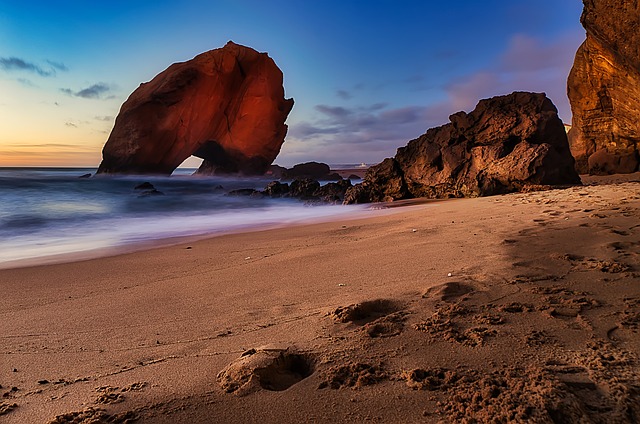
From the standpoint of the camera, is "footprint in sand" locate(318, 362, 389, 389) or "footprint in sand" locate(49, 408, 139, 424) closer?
"footprint in sand" locate(49, 408, 139, 424)

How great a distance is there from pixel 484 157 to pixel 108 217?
10709mm

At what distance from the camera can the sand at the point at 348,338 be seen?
1.30 meters

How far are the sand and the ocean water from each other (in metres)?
3.25

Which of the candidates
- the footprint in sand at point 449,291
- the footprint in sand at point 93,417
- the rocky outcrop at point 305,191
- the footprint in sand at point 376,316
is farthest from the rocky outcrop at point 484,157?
the footprint in sand at point 93,417

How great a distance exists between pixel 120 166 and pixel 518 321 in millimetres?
33947

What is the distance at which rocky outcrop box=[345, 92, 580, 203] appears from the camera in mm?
8875

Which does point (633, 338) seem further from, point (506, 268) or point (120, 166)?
point (120, 166)

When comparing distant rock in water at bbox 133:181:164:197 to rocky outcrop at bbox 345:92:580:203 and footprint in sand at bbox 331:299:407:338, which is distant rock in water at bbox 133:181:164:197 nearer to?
rocky outcrop at bbox 345:92:580:203

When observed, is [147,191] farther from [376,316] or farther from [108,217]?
[376,316]

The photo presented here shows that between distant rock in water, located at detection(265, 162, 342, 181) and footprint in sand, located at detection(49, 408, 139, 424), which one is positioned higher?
distant rock in water, located at detection(265, 162, 342, 181)

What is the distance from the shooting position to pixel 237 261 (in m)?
3.82

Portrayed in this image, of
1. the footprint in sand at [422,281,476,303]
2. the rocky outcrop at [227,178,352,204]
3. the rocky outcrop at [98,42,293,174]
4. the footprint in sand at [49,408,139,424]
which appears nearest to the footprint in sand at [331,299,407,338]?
the footprint in sand at [422,281,476,303]

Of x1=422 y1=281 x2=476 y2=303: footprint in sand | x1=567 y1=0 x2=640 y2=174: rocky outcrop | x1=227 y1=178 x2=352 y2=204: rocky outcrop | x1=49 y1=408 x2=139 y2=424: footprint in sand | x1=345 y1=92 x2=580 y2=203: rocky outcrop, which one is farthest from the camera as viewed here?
x1=227 y1=178 x2=352 y2=204: rocky outcrop

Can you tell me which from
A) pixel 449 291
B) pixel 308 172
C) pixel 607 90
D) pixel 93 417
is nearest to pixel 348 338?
pixel 449 291
